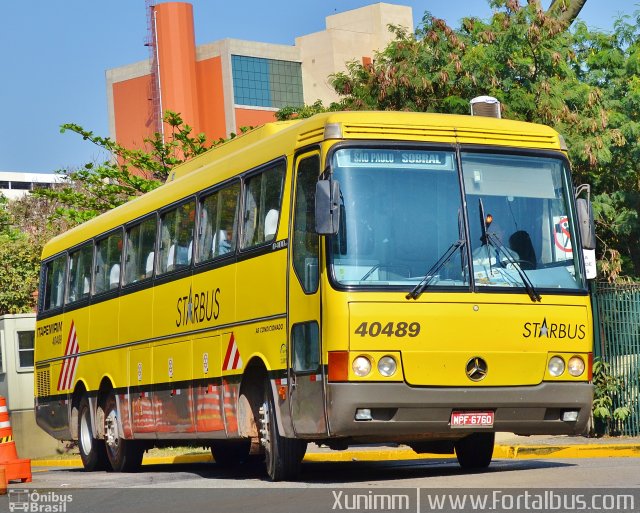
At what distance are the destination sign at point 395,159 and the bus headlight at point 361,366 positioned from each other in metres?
1.80

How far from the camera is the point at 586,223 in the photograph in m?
13.4

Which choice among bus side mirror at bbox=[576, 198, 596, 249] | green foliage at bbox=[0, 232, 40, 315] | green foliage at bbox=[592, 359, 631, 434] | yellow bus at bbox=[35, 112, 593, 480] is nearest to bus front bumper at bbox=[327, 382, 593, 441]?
yellow bus at bbox=[35, 112, 593, 480]

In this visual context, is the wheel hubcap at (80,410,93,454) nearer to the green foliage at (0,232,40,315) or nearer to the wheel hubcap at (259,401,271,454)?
the wheel hubcap at (259,401,271,454)

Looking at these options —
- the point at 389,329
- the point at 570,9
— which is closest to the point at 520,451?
the point at 389,329

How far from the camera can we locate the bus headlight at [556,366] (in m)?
13.0

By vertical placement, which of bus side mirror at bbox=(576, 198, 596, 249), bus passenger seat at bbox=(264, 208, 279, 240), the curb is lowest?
the curb

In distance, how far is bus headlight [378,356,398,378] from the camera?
12.4 m

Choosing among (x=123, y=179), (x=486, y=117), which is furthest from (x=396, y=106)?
(x=486, y=117)

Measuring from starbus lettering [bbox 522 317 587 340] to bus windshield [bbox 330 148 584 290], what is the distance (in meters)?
0.36

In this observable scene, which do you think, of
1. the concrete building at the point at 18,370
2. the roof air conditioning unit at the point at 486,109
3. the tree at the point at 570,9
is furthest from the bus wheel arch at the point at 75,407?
the tree at the point at 570,9

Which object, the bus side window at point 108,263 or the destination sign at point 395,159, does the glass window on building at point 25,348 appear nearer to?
the bus side window at point 108,263

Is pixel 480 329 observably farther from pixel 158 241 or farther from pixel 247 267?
pixel 158 241

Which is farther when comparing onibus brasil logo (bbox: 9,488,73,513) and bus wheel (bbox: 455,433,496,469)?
bus wheel (bbox: 455,433,496,469)

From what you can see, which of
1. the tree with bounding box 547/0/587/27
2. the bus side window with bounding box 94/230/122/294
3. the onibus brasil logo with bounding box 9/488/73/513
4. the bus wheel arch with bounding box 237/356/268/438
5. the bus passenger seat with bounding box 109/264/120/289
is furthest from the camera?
the tree with bounding box 547/0/587/27
